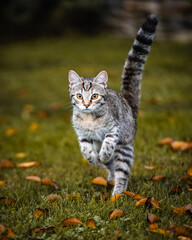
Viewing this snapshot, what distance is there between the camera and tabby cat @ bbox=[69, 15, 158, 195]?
3.50m

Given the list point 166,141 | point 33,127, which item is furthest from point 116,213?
point 33,127

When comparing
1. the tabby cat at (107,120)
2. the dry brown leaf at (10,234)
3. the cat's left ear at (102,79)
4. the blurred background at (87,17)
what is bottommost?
the dry brown leaf at (10,234)

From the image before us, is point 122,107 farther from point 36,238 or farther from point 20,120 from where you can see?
point 20,120

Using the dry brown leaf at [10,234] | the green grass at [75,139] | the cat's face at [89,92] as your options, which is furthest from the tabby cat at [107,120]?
the dry brown leaf at [10,234]

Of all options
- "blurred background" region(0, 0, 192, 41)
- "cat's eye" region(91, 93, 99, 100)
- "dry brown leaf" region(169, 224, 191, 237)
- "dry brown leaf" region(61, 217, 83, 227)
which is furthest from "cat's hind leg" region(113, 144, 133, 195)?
"blurred background" region(0, 0, 192, 41)

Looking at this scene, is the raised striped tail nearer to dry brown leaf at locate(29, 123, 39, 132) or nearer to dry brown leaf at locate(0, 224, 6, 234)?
dry brown leaf at locate(0, 224, 6, 234)

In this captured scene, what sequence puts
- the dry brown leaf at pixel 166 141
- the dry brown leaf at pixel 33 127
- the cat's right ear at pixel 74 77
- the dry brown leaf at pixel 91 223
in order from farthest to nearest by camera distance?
the dry brown leaf at pixel 33 127 → the dry brown leaf at pixel 166 141 → the cat's right ear at pixel 74 77 → the dry brown leaf at pixel 91 223

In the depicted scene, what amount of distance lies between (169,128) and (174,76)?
155 inches

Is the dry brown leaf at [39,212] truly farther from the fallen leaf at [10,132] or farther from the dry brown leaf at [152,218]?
the fallen leaf at [10,132]

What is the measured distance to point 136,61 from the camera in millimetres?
3912

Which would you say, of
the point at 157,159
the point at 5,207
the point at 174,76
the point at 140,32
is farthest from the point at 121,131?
the point at 174,76

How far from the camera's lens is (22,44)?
604 inches

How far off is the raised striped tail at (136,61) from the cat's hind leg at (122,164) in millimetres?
560

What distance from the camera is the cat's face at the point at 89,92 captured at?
3.51 meters
